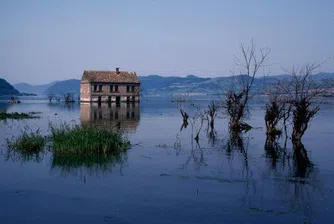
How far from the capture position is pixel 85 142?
18047 mm

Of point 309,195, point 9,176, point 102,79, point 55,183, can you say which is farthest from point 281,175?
point 102,79

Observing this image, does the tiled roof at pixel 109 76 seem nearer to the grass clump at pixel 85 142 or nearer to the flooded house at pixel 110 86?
the flooded house at pixel 110 86

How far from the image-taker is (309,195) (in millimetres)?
11836

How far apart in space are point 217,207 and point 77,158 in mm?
8541

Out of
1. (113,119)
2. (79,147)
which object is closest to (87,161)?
(79,147)

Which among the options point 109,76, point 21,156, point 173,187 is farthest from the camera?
point 109,76

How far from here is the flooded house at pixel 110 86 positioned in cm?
7456

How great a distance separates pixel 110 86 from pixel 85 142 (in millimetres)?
58168

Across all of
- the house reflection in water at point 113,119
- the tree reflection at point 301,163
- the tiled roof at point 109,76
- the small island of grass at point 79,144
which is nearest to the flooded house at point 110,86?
the tiled roof at point 109,76

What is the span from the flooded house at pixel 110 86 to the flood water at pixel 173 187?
5585 centimetres

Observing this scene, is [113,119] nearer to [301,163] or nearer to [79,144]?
[79,144]

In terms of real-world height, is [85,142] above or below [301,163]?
above

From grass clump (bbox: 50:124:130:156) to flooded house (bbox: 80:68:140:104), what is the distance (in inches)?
2194

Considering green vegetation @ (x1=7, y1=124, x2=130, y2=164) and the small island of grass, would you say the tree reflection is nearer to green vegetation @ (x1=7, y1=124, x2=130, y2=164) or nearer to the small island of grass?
green vegetation @ (x1=7, y1=124, x2=130, y2=164)
